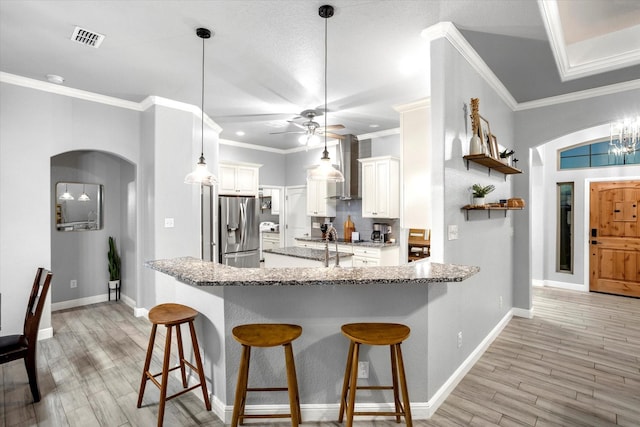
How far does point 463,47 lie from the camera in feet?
8.82

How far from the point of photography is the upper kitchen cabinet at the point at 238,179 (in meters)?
5.58

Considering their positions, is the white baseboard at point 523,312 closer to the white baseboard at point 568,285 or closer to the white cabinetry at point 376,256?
the white cabinetry at point 376,256

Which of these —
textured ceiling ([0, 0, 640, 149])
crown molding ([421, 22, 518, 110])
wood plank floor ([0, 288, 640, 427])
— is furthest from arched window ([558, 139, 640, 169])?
crown molding ([421, 22, 518, 110])

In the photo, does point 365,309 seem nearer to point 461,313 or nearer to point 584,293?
point 461,313

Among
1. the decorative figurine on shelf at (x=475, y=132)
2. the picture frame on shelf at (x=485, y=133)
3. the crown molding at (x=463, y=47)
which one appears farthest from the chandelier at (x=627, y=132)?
the decorative figurine on shelf at (x=475, y=132)

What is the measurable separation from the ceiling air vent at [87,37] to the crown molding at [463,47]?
2640 millimetres

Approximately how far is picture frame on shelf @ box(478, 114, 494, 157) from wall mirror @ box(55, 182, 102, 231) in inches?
201

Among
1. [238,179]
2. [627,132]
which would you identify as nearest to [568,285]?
[627,132]

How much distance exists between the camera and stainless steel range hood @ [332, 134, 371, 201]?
19.0 ft

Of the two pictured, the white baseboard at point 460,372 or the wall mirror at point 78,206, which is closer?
the white baseboard at point 460,372

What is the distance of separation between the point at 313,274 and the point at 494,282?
8.32ft

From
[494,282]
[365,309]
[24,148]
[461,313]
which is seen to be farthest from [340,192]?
[24,148]

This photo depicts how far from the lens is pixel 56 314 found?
4250mm

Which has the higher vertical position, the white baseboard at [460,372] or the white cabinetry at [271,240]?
the white cabinetry at [271,240]
